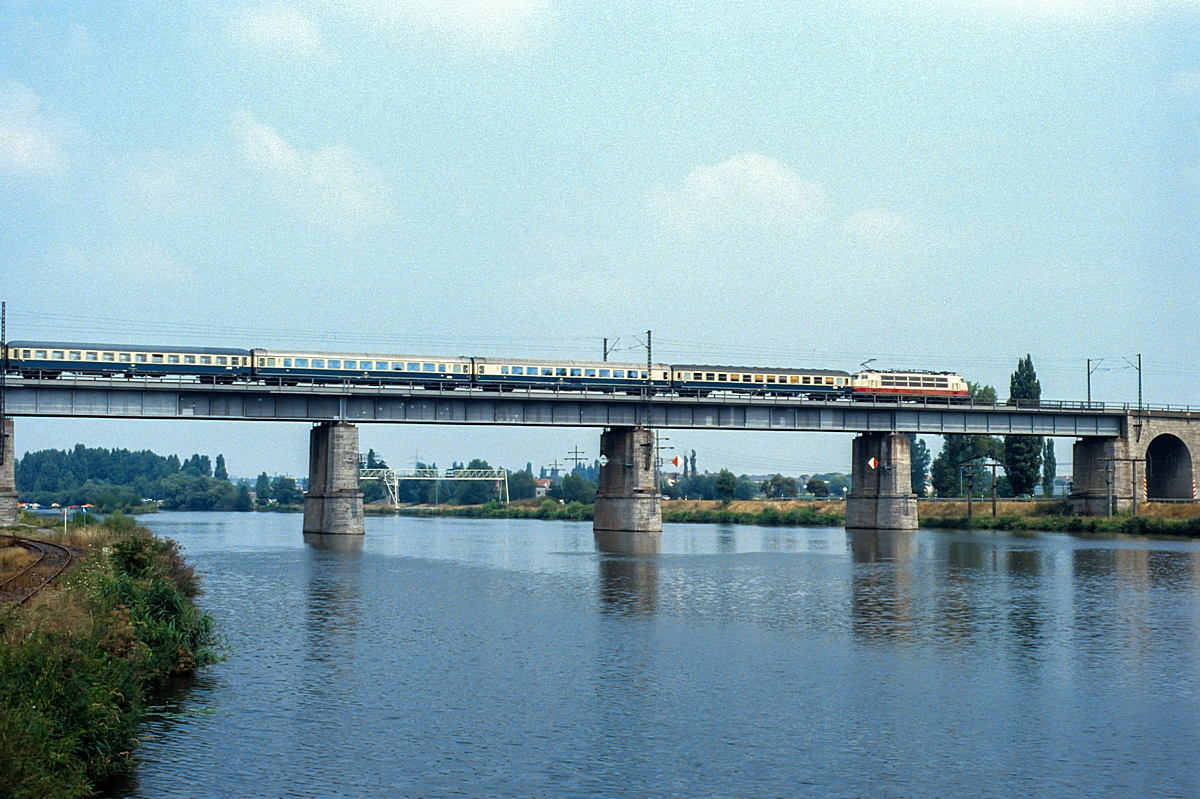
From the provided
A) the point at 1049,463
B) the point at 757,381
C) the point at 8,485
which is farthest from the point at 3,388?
the point at 1049,463

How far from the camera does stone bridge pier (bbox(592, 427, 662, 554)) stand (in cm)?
10031

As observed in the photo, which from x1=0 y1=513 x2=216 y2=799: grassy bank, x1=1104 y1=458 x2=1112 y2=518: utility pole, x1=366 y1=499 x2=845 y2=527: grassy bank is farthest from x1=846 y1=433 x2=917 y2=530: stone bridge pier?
x1=0 y1=513 x2=216 y2=799: grassy bank

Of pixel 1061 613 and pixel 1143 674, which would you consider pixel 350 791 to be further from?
pixel 1061 613

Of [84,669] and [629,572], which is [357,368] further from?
[84,669]

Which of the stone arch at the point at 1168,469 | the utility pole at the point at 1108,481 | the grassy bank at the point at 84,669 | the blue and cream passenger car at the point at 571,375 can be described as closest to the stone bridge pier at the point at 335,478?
the blue and cream passenger car at the point at 571,375

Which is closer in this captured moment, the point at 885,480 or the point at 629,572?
the point at 629,572

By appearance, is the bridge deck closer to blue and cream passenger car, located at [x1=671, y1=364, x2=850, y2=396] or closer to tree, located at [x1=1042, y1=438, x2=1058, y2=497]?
blue and cream passenger car, located at [x1=671, y1=364, x2=850, y2=396]

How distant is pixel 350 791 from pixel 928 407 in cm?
9822

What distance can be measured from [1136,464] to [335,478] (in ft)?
265

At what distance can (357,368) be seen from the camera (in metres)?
92.5

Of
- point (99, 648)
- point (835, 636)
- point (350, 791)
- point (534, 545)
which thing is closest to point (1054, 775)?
point (350, 791)

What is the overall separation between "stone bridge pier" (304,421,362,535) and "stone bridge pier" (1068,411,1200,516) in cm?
7594

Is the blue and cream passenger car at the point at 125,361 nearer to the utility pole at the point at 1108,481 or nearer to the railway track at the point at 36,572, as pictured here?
the railway track at the point at 36,572

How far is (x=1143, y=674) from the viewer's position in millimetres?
30203
